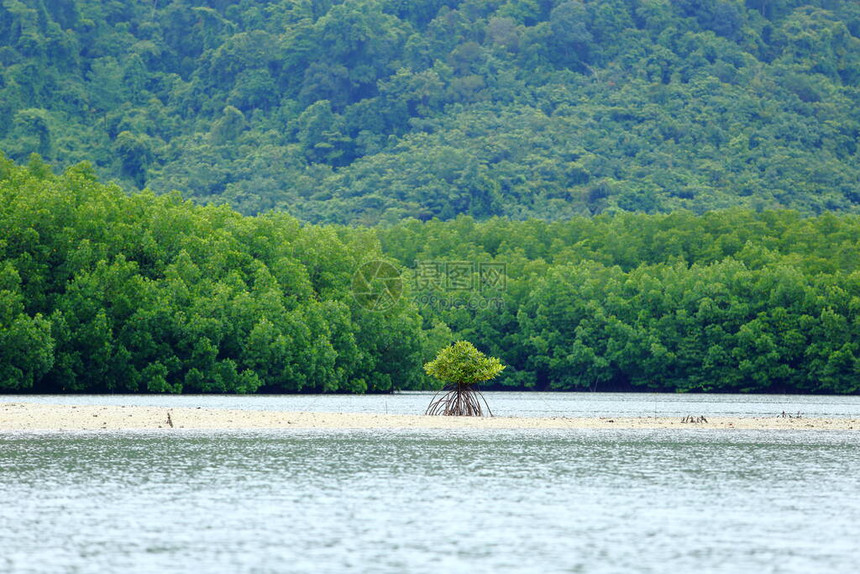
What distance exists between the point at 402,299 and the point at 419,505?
5525cm

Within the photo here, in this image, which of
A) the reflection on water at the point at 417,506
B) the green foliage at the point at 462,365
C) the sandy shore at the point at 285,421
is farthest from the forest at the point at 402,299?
the reflection on water at the point at 417,506

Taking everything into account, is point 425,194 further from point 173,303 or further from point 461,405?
point 461,405

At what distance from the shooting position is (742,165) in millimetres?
147000

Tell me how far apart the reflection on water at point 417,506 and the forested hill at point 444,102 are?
105704mm

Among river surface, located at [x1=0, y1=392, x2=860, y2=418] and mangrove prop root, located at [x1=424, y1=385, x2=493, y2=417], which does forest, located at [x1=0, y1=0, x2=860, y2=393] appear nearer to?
river surface, located at [x1=0, y1=392, x2=860, y2=418]

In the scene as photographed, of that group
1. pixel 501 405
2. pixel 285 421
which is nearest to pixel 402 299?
pixel 501 405

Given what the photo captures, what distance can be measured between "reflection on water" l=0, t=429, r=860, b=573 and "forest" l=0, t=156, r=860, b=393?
2682cm

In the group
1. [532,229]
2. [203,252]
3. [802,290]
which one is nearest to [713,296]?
[802,290]

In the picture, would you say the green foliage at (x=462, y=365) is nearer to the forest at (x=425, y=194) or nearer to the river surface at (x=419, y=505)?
the river surface at (x=419, y=505)

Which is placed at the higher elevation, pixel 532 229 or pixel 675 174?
pixel 675 174

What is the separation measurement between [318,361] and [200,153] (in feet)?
317

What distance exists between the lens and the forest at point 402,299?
59031 millimetres

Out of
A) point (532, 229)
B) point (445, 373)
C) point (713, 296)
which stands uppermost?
point (532, 229)

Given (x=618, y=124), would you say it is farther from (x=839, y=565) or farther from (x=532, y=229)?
(x=839, y=565)
